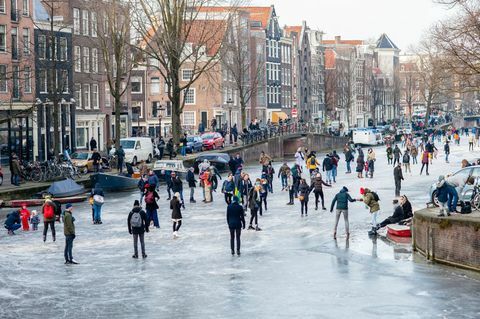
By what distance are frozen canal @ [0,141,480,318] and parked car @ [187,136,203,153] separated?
124 ft

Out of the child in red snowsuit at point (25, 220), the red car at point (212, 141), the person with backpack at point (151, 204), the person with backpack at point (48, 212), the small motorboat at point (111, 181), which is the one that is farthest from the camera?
the red car at point (212, 141)

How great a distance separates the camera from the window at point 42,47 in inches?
2813

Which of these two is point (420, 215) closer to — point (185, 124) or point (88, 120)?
point (88, 120)

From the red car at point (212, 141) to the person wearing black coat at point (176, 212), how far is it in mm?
45109

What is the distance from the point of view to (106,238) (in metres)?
37.8

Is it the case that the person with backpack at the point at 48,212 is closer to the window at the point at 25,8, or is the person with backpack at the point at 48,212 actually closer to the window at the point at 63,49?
the window at the point at 25,8

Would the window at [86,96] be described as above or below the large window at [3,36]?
below

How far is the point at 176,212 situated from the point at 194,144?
146 ft

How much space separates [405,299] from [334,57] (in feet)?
451

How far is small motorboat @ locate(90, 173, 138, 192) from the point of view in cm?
→ 5670

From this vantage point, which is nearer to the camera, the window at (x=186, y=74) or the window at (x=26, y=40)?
the window at (x=26, y=40)

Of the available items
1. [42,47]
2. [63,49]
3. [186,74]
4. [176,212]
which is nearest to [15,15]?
[42,47]

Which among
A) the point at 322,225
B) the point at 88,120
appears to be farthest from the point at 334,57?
the point at 322,225

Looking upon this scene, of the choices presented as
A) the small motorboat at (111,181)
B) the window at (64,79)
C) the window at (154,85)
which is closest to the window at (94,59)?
the window at (64,79)
